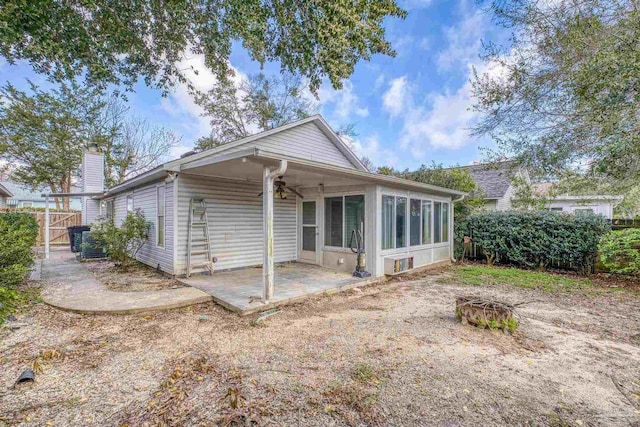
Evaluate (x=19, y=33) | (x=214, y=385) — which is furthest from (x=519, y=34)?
(x=19, y=33)

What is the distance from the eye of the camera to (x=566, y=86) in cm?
640

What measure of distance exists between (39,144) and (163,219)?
51.8 feet

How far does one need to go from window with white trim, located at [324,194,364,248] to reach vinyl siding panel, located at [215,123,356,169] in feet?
6.84

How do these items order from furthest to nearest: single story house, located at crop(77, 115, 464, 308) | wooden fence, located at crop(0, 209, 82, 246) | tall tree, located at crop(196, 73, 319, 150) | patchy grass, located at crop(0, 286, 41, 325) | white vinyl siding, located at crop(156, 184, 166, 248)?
tall tree, located at crop(196, 73, 319, 150) → wooden fence, located at crop(0, 209, 82, 246) → white vinyl siding, located at crop(156, 184, 166, 248) → single story house, located at crop(77, 115, 464, 308) → patchy grass, located at crop(0, 286, 41, 325)

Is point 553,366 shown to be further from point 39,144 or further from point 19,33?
point 39,144

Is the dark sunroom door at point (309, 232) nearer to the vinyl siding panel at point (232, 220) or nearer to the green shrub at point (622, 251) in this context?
the vinyl siding panel at point (232, 220)

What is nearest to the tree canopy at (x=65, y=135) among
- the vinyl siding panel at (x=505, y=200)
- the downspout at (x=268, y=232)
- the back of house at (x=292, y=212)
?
the back of house at (x=292, y=212)

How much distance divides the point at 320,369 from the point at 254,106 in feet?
62.4

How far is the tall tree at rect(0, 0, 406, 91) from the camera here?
443 centimetres

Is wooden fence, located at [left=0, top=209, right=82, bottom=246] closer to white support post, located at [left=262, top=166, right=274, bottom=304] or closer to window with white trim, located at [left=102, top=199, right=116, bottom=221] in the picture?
window with white trim, located at [left=102, top=199, right=116, bottom=221]

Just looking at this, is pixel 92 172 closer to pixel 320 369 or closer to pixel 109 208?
pixel 109 208

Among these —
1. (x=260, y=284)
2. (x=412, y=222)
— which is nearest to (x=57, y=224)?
(x=260, y=284)

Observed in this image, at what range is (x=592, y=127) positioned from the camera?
22.2 ft

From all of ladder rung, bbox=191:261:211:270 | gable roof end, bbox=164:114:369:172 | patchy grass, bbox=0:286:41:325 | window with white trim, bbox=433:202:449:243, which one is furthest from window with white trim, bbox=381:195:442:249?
patchy grass, bbox=0:286:41:325
